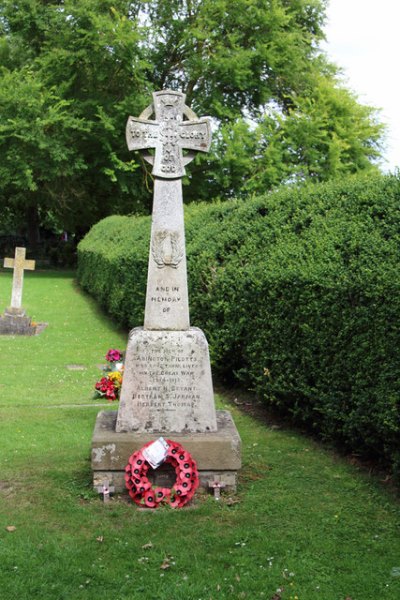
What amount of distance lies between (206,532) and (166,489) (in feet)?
2.11

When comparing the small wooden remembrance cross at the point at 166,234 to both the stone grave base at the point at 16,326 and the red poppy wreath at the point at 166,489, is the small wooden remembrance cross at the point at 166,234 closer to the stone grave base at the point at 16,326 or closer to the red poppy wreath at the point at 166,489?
the red poppy wreath at the point at 166,489

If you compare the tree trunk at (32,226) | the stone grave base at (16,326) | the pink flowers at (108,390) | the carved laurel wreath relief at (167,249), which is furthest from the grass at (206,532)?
the tree trunk at (32,226)

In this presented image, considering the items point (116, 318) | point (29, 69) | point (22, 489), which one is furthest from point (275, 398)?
point (29, 69)

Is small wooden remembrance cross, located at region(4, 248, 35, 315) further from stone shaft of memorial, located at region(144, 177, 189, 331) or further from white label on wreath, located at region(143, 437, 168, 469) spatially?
white label on wreath, located at region(143, 437, 168, 469)

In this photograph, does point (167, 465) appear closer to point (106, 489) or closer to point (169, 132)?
point (106, 489)

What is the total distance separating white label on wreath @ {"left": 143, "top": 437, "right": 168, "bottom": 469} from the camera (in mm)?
5180

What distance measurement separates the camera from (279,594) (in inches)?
154

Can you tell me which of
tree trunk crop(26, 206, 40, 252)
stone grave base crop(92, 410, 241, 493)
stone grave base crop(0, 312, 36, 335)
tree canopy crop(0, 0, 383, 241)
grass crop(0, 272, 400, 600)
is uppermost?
tree canopy crop(0, 0, 383, 241)

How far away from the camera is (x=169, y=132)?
5930 millimetres

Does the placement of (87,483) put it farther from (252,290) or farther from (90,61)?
(90,61)

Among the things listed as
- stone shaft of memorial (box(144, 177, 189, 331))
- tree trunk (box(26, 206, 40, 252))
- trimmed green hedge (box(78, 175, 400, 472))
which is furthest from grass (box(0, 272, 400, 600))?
tree trunk (box(26, 206, 40, 252))

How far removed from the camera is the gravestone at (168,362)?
214 inches

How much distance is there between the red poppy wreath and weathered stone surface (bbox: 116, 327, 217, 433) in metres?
0.38

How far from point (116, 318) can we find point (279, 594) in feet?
42.4
